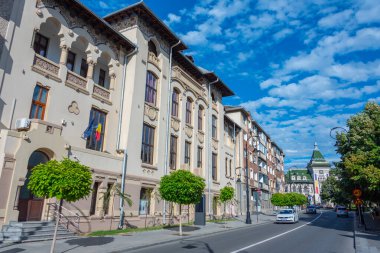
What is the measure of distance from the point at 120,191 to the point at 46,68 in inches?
346

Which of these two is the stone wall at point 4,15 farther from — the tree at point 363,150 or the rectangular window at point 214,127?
the rectangular window at point 214,127

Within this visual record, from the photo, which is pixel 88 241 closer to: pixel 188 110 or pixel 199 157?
pixel 188 110

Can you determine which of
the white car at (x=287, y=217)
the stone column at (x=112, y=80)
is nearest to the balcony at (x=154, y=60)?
the stone column at (x=112, y=80)

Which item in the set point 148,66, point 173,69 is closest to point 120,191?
point 148,66

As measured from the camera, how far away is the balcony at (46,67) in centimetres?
1584

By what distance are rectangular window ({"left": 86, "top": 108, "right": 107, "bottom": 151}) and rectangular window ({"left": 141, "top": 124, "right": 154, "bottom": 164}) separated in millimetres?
3617

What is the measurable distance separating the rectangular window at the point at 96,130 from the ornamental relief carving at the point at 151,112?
386 centimetres

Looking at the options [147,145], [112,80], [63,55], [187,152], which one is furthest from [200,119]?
[63,55]

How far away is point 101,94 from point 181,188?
842 cm

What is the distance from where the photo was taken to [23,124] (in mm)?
13898

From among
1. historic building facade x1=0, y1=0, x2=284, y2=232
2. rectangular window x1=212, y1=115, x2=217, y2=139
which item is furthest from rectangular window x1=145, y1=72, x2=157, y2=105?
rectangular window x1=212, y1=115, x2=217, y2=139

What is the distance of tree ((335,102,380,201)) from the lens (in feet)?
61.5

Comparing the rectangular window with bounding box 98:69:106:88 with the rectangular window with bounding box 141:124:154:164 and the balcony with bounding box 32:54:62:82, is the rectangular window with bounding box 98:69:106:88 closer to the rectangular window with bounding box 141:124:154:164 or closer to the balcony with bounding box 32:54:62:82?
the balcony with bounding box 32:54:62:82

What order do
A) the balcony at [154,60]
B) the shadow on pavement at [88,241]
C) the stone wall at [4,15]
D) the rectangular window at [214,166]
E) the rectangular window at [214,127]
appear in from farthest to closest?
the rectangular window at [214,127], the rectangular window at [214,166], the balcony at [154,60], the stone wall at [4,15], the shadow on pavement at [88,241]
